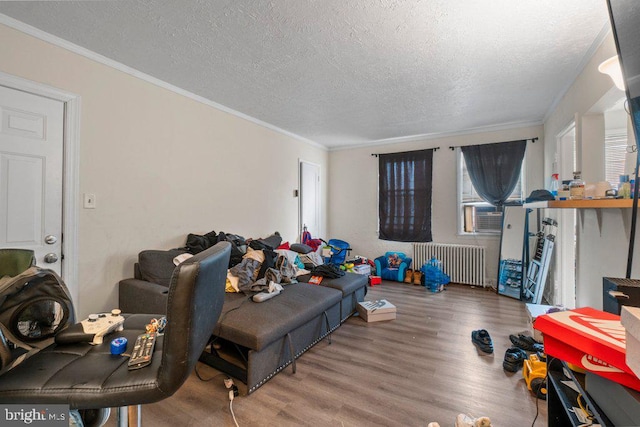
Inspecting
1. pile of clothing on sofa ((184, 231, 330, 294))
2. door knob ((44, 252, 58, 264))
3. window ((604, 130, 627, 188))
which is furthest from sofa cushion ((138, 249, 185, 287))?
window ((604, 130, 627, 188))

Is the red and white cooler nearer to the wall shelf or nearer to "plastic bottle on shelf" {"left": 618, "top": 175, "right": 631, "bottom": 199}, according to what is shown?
the wall shelf

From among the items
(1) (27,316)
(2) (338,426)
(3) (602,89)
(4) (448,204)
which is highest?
(3) (602,89)

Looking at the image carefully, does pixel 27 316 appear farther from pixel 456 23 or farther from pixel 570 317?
pixel 456 23

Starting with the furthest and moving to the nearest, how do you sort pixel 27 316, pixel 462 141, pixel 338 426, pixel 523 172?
pixel 462 141 < pixel 523 172 < pixel 338 426 < pixel 27 316

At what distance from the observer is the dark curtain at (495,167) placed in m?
4.11

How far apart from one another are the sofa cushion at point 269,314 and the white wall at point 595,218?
2.08m

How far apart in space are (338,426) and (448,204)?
399cm

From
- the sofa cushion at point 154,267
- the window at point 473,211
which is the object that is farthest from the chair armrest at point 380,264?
the sofa cushion at point 154,267

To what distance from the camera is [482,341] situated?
2387 millimetres

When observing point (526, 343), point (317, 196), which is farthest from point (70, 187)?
point (526, 343)

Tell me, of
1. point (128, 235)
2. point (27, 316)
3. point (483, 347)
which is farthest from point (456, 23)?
point (128, 235)

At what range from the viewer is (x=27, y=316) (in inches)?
38.8

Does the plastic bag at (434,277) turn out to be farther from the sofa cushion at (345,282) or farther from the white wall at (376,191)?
the sofa cushion at (345,282)

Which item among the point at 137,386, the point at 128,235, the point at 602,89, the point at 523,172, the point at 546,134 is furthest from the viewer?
the point at 523,172
